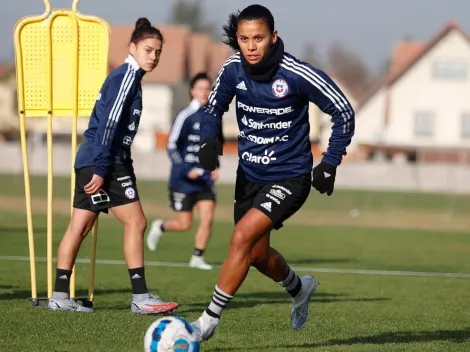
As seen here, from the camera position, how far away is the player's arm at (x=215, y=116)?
7.02m

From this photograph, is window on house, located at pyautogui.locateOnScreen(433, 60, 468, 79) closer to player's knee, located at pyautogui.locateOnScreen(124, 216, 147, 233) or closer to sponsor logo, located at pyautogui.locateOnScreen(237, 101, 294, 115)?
player's knee, located at pyautogui.locateOnScreen(124, 216, 147, 233)

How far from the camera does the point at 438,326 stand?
848cm

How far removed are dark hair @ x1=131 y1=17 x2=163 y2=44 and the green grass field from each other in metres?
2.20

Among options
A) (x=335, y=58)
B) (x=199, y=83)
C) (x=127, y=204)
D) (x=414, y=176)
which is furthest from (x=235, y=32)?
(x=335, y=58)

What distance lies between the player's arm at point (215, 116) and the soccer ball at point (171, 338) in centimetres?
119

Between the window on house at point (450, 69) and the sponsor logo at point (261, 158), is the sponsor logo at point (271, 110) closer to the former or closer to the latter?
the sponsor logo at point (261, 158)

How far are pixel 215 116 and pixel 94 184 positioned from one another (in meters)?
1.40

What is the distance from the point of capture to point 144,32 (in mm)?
8398

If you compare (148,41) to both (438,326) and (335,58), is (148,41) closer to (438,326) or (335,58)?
(438,326)

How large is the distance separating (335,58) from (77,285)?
142951mm

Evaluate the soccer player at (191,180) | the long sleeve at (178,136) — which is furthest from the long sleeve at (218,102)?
the long sleeve at (178,136)

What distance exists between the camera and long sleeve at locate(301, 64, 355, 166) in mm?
6945

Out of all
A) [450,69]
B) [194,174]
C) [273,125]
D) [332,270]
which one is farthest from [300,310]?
[450,69]

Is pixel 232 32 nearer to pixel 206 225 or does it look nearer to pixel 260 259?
pixel 260 259
